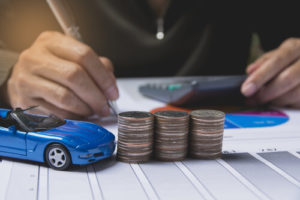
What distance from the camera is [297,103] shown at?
115 centimetres

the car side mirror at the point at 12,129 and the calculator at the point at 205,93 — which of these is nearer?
the car side mirror at the point at 12,129

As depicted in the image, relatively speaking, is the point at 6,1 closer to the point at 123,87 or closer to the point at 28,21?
the point at 28,21

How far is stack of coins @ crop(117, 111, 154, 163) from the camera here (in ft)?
2.13

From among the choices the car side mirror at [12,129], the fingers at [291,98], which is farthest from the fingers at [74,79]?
the fingers at [291,98]

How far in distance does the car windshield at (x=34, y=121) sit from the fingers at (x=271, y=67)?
630mm

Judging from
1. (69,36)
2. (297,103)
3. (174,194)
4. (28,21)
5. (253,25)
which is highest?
(253,25)

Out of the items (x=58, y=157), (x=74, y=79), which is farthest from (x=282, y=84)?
(x=58, y=157)

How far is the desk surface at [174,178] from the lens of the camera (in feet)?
1.74

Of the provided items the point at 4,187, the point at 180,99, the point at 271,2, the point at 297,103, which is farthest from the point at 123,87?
the point at 271,2

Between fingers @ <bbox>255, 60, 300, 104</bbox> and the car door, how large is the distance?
2.62 ft

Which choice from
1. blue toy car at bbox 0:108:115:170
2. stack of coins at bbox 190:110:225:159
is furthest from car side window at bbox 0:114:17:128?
stack of coins at bbox 190:110:225:159

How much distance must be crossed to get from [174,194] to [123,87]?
901 millimetres

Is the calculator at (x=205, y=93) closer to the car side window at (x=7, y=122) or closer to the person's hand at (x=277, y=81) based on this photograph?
the person's hand at (x=277, y=81)

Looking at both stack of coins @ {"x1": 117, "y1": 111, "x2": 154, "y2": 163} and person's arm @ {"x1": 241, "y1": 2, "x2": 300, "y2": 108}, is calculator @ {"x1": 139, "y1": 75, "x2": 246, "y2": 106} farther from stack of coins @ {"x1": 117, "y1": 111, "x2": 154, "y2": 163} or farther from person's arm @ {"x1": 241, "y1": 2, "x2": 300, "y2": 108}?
stack of coins @ {"x1": 117, "y1": 111, "x2": 154, "y2": 163}
